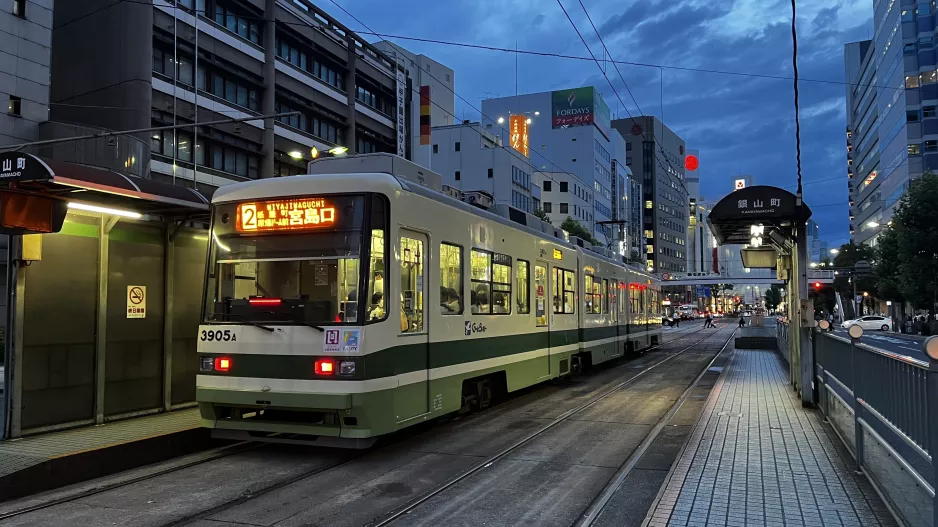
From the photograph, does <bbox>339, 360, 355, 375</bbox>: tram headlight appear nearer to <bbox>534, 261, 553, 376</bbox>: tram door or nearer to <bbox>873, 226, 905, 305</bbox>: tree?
<bbox>534, 261, 553, 376</bbox>: tram door

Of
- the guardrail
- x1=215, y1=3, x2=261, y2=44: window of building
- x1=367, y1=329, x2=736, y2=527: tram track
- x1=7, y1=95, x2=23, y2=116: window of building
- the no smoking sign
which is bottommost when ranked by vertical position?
x1=367, y1=329, x2=736, y2=527: tram track

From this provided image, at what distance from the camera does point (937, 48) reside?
62906 mm

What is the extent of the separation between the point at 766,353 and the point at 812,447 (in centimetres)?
1853

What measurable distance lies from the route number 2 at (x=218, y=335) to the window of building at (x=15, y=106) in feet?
63.9

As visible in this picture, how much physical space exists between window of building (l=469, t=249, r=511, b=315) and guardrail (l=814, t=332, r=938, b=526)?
15.5ft

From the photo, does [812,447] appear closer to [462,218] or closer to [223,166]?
[462,218]

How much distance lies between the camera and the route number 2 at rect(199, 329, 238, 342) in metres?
7.69

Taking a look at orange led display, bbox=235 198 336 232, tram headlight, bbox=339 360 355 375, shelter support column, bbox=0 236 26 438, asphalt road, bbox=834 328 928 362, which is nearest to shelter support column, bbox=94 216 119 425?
shelter support column, bbox=0 236 26 438

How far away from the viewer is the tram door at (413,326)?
7812mm

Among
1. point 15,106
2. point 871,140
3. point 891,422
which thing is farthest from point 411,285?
point 871,140

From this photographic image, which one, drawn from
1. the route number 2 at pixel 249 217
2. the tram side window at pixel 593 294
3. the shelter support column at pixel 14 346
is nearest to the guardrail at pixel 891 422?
the route number 2 at pixel 249 217

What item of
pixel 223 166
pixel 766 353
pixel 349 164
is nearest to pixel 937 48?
pixel 766 353

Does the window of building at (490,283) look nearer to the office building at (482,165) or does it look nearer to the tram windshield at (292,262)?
the tram windshield at (292,262)

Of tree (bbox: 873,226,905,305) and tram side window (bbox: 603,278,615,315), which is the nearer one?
tram side window (bbox: 603,278,615,315)
